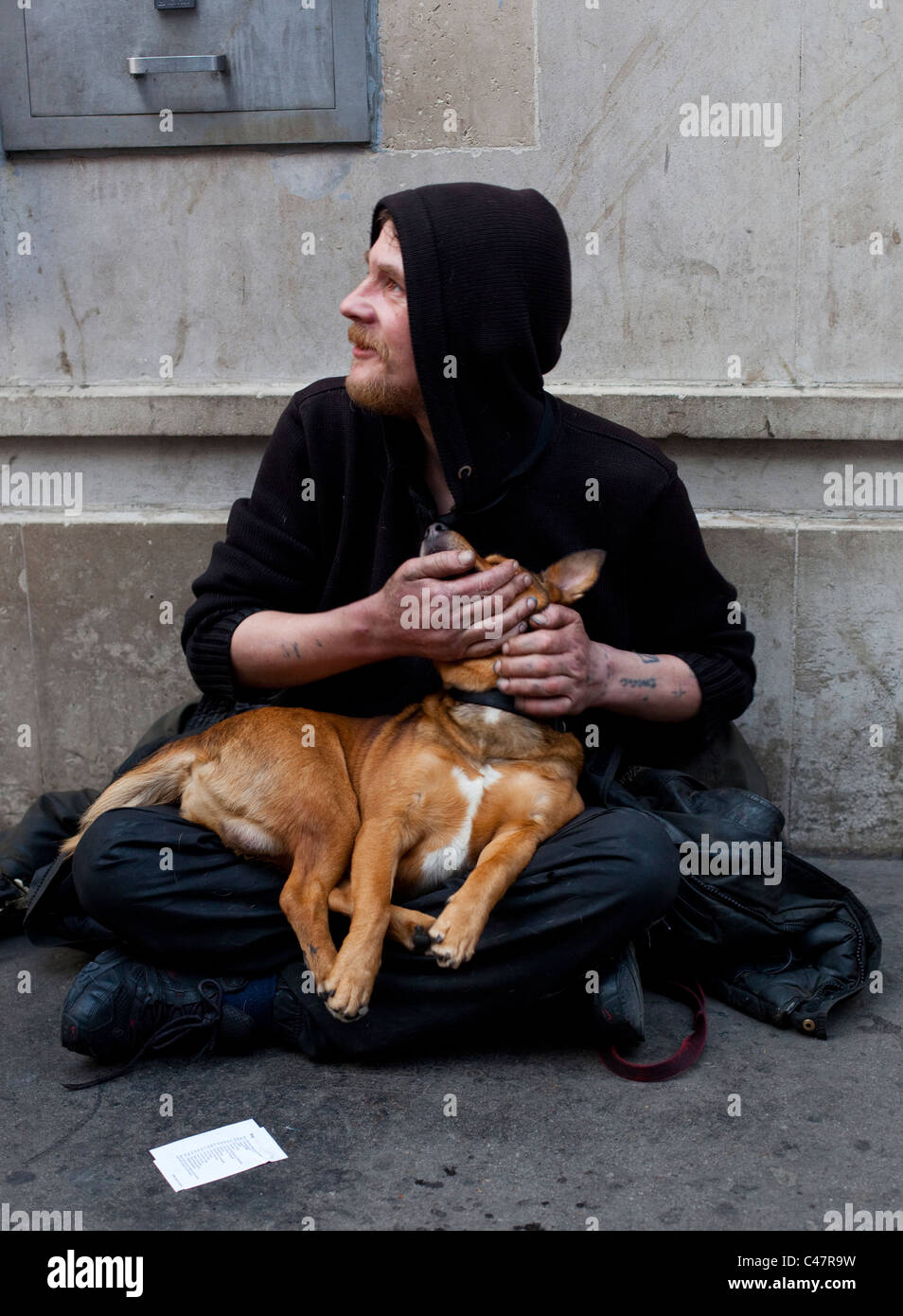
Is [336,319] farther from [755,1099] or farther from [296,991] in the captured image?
[755,1099]

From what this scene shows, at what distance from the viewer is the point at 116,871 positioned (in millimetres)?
2676

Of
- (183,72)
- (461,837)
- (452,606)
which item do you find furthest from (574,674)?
(183,72)

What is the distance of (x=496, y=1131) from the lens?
2.45 meters

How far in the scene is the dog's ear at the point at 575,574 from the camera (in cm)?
275

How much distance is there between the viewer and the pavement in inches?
86.8

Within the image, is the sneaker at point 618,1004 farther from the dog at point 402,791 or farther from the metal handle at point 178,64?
the metal handle at point 178,64

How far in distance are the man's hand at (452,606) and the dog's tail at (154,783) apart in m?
0.62

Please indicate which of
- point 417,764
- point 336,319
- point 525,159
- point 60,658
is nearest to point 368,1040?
point 417,764

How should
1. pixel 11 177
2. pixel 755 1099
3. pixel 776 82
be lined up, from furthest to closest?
pixel 11 177
pixel 776 82
pixel 755 1099

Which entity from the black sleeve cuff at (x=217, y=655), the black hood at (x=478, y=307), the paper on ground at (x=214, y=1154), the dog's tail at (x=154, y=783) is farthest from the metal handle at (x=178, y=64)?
the paper on ground at (x=214, y=1154)

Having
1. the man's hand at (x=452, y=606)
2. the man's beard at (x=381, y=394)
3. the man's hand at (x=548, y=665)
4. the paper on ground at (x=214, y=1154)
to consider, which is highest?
the man's beard at (x=381, y=394)

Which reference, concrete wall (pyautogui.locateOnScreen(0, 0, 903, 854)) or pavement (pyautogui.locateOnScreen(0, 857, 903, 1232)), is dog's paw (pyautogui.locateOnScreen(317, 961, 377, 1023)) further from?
concrete wall (pyautogui.locateOnScreen(0, 0, 903, 854))

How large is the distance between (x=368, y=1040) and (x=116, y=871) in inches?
26.3

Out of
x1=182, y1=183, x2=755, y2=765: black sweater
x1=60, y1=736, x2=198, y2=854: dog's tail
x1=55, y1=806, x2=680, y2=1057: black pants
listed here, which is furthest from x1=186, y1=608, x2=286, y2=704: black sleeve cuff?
x1=55, y1=806, x2=680, y2=1057: black pants
